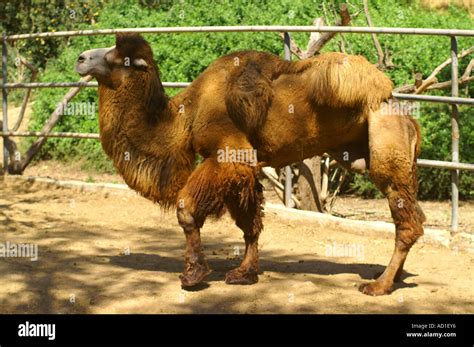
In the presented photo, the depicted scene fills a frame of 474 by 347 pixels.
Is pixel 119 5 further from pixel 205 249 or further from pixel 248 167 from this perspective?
pixel 248 167

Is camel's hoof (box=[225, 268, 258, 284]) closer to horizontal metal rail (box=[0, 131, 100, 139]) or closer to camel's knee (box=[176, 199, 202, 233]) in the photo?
camel's knee (box=[176, 199, 202, 233])

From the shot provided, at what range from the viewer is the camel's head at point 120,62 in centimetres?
612

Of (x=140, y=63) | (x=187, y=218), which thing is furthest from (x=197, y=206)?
(x=140, y=63)

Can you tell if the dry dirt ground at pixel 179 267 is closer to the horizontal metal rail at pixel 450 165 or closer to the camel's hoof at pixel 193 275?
the camel's hoof at pixel 193 275

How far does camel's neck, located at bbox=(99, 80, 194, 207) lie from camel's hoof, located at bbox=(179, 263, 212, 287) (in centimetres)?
56

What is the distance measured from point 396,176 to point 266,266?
1.55 m

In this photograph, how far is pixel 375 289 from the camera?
5.86 metres

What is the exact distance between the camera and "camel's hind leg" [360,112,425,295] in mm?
5875

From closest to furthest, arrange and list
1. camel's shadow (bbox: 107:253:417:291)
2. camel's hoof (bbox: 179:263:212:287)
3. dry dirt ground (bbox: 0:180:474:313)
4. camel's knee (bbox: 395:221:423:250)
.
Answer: dry dirt ground (bbox: 0:180:474:313) → camel's hoof (bbox: 179:263:212:287) → camel's knee (bbox: 395:221:423:250) → camel's shadow (bbox: 107:253:417:291)

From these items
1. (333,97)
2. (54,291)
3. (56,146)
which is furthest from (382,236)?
(56,146)

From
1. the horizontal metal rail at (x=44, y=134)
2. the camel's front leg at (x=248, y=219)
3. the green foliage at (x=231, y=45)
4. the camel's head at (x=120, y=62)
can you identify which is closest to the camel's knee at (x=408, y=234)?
the camel's front leg at (x=248, y=219)

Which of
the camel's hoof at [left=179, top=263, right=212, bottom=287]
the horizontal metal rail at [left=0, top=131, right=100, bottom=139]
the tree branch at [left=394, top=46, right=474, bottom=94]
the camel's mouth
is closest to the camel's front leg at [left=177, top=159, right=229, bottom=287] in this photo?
the camel's hoof at [left=179, top=263, right=212, bottom=287]

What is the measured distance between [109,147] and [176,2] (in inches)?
399

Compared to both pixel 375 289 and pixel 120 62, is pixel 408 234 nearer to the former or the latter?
pixel 375 289
